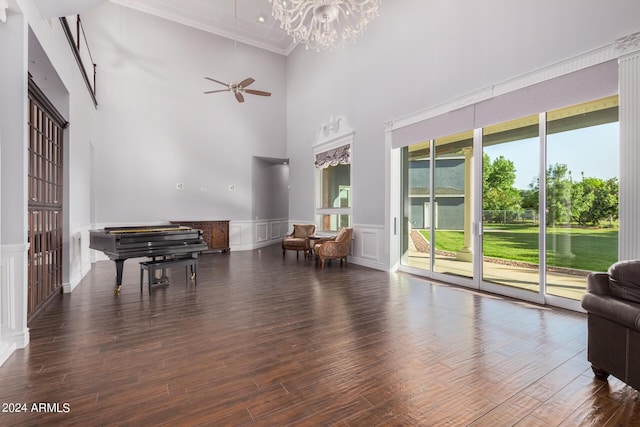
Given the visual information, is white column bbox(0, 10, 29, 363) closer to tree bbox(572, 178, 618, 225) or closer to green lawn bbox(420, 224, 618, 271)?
green lawn bbox(420, 224, 618, 271)

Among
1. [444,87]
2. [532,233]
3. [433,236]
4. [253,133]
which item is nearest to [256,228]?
[253,133]

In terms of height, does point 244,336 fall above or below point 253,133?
below

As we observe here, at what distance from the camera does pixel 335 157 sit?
785 cm

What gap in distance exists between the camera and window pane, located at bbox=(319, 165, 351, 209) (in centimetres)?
766

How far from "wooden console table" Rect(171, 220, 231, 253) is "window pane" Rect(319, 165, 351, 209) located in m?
2.84

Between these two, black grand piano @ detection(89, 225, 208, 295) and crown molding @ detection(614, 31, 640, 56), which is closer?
crown molding @ detection(614, 31, 640, 56)

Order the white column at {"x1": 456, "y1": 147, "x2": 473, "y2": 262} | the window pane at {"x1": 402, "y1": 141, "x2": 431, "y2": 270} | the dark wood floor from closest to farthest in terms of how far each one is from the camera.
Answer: the dark wood floor < the white column at {"x1": 456, "y1": 147, "x2": 473, "y2": 262} < the window pane at {"x1": 402, "y1": 141, "x2": 431, "y2": 270}

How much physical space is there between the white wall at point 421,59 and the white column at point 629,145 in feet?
0.95

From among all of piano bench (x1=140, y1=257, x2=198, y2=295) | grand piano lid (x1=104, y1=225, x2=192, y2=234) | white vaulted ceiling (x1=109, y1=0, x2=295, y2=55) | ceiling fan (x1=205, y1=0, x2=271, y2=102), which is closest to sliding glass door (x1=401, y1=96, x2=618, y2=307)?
ceiling fan (x1=205, y1=0, x2=271, y2=102)

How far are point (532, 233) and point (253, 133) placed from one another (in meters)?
8.04

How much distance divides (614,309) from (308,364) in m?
2.17

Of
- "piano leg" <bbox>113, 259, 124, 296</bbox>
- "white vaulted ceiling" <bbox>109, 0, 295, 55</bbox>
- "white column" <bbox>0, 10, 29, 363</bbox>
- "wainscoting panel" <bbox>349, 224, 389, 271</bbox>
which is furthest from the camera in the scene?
"white vaulted ceiling" <bbox>109, 0, 295, 55</bbox>

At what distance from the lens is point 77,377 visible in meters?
2.22

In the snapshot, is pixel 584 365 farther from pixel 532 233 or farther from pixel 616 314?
pixel 532 233
